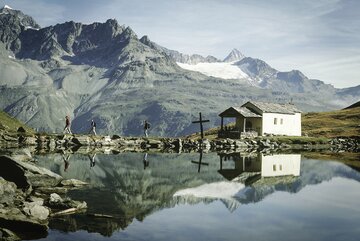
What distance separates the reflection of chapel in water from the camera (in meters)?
46.5

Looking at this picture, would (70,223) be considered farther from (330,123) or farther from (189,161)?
(330,123)

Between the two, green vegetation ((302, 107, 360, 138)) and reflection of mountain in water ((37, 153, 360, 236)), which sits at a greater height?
green vegetation ((302, 107, 360, 138))

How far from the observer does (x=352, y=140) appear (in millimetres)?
108688

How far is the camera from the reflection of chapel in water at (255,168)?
153 feet

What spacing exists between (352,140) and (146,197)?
288 ft

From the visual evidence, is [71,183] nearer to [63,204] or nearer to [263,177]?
[63,204]

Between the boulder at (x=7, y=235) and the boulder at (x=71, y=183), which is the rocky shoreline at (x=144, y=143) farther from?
the boulder at (x=7, y=235)

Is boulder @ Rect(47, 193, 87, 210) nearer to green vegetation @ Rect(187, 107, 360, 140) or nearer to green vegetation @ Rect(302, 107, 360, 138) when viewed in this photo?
green vegetation @ Rect(187, 107, 360, 140)

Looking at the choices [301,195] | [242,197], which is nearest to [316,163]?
[301,195]

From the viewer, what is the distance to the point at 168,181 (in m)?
43.8

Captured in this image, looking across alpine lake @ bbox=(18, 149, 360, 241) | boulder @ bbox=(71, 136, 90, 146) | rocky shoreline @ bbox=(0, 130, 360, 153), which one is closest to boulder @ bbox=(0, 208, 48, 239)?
alpine lake @ bbox=(18, 149, 360, 241)

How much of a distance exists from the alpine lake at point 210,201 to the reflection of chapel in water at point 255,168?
0.12 metres

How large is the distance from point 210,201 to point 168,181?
10784mm

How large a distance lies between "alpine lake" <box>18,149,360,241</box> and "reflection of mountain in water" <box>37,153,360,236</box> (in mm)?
72
